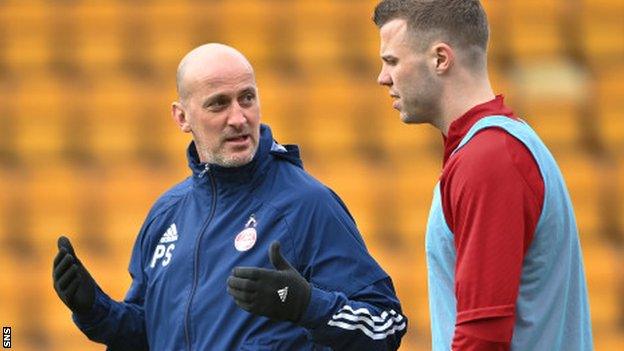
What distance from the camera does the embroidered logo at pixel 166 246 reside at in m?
3.12

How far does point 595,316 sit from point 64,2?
312cm

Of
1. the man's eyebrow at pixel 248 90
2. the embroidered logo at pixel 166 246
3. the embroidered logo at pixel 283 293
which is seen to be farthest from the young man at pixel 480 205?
the embroidered logo at pixel 166 246

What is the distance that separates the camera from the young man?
2.29 m

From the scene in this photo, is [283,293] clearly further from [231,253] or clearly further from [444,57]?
[444,57]

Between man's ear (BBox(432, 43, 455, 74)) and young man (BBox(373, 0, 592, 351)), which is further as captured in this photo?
man's ear (BBox(432, 43, 455, 74))

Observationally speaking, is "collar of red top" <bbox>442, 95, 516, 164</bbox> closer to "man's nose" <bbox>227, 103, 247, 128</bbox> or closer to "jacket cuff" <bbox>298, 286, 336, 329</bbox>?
"jacket cuff" <bbox>298, 286, 336, 329</bbox>

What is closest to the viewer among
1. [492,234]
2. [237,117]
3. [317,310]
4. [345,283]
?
[492,234]

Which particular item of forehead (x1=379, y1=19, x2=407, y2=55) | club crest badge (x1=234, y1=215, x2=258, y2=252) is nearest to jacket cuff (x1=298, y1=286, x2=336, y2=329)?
club crest badge (x1=234, y1=215, x2=258, y2=252)

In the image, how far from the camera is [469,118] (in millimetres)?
2445

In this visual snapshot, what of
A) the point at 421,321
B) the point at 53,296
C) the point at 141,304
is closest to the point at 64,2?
the point at 53,296

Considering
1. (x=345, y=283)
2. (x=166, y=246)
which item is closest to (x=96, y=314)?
(x=166, y=246)

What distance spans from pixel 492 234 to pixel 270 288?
21.9 inches

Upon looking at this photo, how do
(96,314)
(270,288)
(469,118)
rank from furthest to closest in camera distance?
(96,314)
(270,288)
(469,118)

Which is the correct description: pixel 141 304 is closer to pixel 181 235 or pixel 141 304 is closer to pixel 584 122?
pixel 181 235
